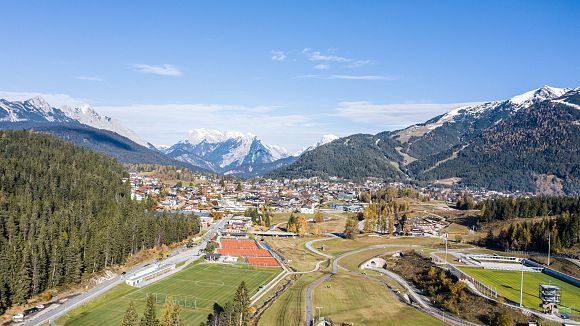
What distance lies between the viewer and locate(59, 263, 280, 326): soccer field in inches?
2291

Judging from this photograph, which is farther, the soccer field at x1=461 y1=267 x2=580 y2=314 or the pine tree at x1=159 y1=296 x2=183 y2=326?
the soccer field at x1=461 y1=267 x2=580 y2=314

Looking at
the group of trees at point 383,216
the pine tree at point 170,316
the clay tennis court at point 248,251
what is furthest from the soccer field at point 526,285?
the group of trees at point 383,216

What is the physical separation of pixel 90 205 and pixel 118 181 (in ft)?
148

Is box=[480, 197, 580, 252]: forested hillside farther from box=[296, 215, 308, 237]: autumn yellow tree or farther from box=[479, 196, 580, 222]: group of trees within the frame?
box=[296, 215, 308, 237]: autumn yellow tree

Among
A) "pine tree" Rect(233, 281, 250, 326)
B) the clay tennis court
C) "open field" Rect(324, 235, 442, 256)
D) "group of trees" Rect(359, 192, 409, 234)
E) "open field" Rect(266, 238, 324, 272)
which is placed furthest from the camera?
"group of trees" Rect(359, 192, 409, 234)

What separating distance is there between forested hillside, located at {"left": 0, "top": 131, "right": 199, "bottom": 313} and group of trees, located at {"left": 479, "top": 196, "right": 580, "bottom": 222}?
84339 millimetres

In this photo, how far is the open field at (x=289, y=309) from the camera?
58.8 m

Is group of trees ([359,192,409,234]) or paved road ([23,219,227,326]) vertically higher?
group of trees ([359,192,409,234])

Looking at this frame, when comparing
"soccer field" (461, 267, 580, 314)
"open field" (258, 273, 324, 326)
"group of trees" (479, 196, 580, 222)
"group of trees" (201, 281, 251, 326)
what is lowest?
"open field" (258, 273, 324, 326)

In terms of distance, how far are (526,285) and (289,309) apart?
4215 cm

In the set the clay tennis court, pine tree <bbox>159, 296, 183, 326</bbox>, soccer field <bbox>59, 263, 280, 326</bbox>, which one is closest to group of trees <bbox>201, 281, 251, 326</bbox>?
pine tree <bbox>159, 296, 183, 326</bbox>

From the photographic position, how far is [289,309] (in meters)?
63.7

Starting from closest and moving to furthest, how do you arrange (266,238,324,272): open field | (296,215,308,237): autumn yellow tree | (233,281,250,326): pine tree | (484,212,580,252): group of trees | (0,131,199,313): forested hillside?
(233,281,250,326): pine tree < (0,131,199,313): forested hillside < (266,238,324,272): open field < (484,212,580,252): group of trees < (296,215,308,237): autumn yellow tree

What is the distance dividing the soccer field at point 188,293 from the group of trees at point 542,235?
57895mm
